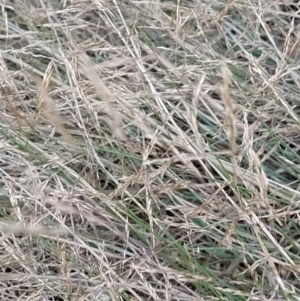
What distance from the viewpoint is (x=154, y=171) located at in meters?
0.93

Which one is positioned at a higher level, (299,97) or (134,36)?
(134,36)

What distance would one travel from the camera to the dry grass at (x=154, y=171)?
0.89 meters

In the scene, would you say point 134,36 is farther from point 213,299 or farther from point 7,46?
point 213,299

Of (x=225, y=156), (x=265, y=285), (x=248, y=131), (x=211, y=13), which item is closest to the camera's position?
(x=248, y=131)

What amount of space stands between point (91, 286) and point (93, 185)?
174 millimetres

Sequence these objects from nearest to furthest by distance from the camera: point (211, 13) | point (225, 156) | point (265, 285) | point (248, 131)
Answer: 1. point (248, 131)
2. point (265, 285)
3. point (225, 156)
4. point (211, 13)

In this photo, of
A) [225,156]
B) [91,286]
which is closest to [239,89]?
[225,156]

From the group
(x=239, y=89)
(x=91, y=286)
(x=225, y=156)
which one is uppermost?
(x=239, y=89)

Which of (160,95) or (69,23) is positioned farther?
(69,23)

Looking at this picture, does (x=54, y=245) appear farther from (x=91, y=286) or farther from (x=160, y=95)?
(x=160, y=95)

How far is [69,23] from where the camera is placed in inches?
45.5

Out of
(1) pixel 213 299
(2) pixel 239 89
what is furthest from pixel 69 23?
(1) pixel 213 299

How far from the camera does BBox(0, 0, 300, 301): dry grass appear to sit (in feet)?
2.93

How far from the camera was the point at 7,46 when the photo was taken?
3.98 ft
